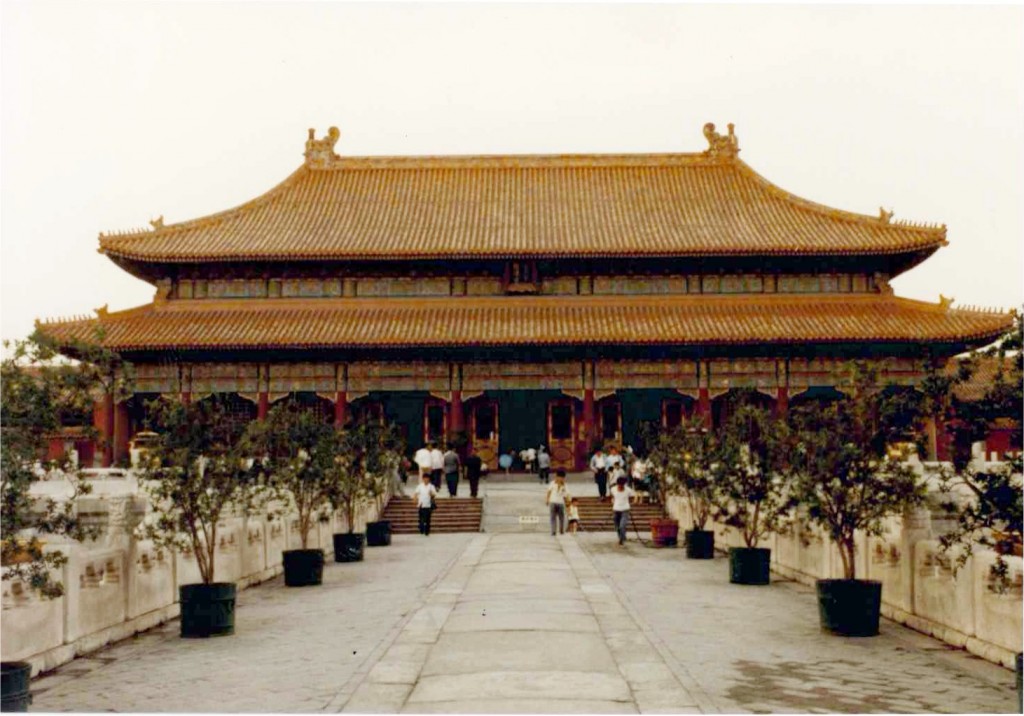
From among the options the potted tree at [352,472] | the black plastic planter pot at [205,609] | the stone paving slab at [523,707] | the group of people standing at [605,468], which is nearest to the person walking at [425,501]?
the potted tree at [352,472]

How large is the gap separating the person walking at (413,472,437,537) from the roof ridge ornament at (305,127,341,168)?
2556cm

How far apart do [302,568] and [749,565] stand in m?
6.88

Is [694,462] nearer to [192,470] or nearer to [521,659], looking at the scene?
[192,470]

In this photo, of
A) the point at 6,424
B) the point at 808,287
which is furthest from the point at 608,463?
the point at 6,424

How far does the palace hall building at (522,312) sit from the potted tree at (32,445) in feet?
98.5

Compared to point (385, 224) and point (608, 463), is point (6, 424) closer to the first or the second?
point (608, 463)

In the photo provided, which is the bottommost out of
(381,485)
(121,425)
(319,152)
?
(381,485)

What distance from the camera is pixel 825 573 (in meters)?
17.9

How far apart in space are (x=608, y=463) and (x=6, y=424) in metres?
26.1

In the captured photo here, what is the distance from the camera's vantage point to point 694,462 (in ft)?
78.2

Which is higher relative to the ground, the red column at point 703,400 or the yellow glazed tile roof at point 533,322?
the yellow glazed tile roof at point 533,322

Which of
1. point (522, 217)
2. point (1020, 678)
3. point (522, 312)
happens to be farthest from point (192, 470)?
point (522, 217)

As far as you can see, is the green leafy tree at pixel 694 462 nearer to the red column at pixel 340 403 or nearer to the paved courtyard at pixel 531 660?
the paved courtyard at pixel 531 660

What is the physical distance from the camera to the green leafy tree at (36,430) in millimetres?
10023
